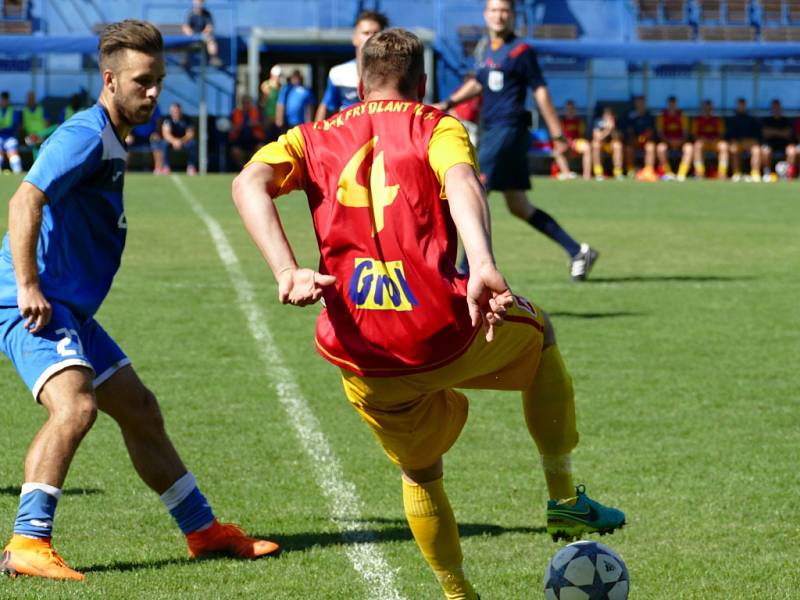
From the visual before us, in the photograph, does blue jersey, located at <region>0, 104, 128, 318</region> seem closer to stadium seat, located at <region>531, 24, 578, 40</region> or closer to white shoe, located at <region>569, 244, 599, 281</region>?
white shoe, located at <region>569, 244, 599, 281</region>

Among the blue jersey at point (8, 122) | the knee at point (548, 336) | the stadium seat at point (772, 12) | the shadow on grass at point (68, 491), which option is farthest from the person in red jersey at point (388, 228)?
the stadium seat at point (772, 12)

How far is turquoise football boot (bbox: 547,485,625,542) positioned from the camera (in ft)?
15.8

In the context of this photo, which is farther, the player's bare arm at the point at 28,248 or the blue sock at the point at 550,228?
the blue sock at the point at 550,228

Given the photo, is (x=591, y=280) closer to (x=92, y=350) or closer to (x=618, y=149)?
(x=92, y=350)

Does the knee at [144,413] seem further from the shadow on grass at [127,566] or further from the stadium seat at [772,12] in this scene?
the stadium seat at [772,12]

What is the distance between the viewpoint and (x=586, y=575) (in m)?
4.30

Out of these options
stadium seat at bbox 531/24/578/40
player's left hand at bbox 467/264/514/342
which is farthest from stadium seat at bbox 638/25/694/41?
player's left hand at bbox 467/264/514/342

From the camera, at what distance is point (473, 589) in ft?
14.5

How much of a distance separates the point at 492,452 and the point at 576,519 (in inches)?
77.8

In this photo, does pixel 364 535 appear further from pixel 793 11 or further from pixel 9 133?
pixel 793 11

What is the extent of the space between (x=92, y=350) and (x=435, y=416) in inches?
59.1

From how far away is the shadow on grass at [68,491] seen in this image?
592 cm

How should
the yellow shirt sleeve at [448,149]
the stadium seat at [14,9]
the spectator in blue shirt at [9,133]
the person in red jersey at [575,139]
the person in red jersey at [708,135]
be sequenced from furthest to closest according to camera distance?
the stadium seat at [14,9] → the person in red jersey at [708,135] → the person in red jersey at [575,139] → the spectator in blue shirt at [9,133] → the yellow shirt sleeve at [448,149]

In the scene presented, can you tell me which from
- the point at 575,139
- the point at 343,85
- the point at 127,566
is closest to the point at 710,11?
the point at 575,139
